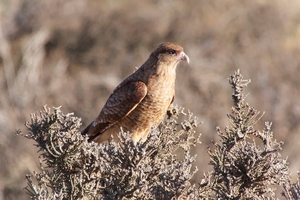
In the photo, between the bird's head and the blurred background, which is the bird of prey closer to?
the bird's head

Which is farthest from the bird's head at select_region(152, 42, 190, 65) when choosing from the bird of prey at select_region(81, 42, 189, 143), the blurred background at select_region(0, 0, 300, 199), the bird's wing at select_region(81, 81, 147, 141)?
the blurred background at select_region(0, 0, 300, 199)

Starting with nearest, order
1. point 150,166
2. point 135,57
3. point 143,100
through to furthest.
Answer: point 150,166
point 143,100
point 135,57

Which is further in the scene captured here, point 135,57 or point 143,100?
point 135,57

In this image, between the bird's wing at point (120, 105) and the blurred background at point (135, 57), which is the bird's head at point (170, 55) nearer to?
the bird's wing at point (120, 105)

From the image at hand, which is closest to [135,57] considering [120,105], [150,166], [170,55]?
[170,55]

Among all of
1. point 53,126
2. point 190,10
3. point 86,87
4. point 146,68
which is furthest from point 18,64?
point 53,126

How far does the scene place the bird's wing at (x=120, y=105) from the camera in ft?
19.7

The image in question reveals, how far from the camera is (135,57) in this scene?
19016 millimetres

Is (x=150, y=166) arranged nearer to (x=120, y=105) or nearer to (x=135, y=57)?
(x=120, y=105)

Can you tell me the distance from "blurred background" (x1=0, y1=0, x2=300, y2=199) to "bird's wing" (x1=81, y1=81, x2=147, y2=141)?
656cm

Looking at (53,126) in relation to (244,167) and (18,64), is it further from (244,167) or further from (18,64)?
(18,64)

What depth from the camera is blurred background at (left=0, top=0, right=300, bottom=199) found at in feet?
48.5

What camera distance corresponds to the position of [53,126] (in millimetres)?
4418

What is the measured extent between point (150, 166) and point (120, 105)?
2.01 meters
